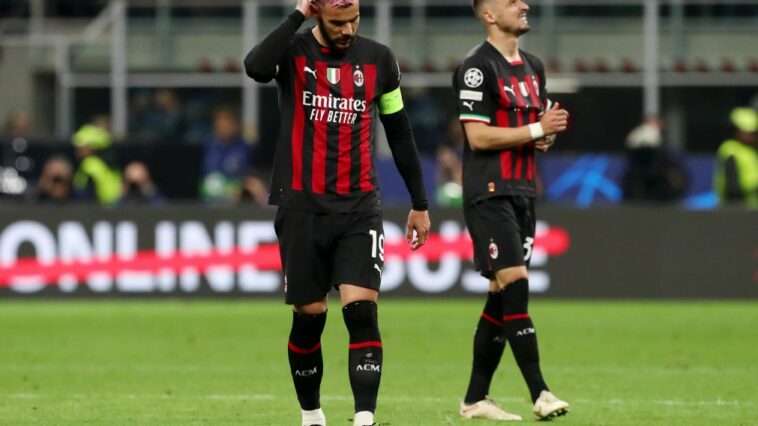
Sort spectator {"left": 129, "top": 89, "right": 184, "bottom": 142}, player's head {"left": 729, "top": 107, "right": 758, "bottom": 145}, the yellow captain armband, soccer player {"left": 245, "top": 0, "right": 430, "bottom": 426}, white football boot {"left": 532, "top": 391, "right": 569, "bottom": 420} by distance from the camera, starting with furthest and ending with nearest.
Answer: spectator {"left": 129, "top": 89, "right": 184, "bottom": 142} < player's head {"left": 729, "top": 107, "right": 758, "bottom": 145} < white football boot {"left": 532, "top": 391, "right": 569, "bottom": 420} < the yellow captain armband < soccer player {"left": 245, "top": 0, "right": 430, "bottom": 426}

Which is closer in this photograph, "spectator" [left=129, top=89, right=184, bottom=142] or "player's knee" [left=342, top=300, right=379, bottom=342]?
"player's knee" [left=342, top=300, right=379, bottom=342]

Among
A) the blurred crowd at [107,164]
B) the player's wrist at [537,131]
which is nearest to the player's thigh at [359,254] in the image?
the player's wrist at [537,131]

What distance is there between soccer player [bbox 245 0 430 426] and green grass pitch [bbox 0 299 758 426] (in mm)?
1210

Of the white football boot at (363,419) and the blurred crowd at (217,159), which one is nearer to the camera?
the white football boot at (363,419)

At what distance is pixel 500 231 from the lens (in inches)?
383

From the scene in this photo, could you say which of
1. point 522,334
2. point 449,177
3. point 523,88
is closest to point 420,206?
point 522,334

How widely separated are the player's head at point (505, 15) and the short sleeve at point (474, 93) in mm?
272

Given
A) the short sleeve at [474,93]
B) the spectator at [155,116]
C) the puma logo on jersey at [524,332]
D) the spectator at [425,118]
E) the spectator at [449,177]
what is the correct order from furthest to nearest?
the spectator at [155,116], the spectator at [425,118], the spectator at [449,177], the short sleeve at [474,93], the puma logo on jersey at [524,332]

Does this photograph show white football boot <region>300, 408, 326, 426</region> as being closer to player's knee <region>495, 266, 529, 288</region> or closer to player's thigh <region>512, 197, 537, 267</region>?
player's knee <region>495, 266, 529, 288</region>

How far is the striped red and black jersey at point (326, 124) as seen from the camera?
336 inches

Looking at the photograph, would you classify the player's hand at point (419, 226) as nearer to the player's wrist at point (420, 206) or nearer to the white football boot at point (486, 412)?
the player's wrist at point (420, 206)

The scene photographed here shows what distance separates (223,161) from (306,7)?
14.5m

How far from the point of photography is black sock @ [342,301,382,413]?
27.5 ft

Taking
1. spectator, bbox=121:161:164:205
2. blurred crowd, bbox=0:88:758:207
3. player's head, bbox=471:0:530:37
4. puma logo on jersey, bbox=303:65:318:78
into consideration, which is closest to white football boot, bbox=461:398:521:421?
player's head, bbox=471:0:530:37
